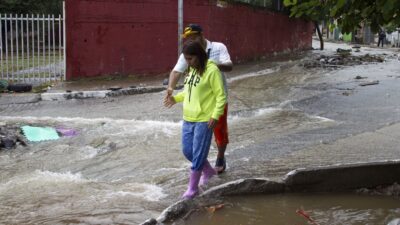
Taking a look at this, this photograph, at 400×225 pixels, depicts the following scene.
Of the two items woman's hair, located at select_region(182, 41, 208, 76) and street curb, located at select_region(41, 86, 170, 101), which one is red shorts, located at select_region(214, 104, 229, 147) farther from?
street curb, located at select_region(41, 86, 170, 101)

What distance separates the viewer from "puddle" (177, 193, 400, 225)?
4734 millimetres

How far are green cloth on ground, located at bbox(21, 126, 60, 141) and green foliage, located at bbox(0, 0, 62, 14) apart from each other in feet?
83.6

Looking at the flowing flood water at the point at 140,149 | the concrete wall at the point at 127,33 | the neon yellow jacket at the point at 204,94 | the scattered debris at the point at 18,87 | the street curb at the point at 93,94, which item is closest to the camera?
the neon yellow jacket at the point at 204,94

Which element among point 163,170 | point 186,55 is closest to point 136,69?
point 163,170

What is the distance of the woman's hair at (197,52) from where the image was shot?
4957 mm

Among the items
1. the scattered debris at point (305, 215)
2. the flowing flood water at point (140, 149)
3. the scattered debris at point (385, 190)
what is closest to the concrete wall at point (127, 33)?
the flowing flood water at point (140, 149)

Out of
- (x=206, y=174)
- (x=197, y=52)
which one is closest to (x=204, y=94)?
(x=197, y=52)

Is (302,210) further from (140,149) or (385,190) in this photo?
(140,149)

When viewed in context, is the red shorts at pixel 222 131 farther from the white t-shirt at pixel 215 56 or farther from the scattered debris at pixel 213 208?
the scattered debris at pixel 213 208

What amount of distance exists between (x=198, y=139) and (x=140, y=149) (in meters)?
2.71

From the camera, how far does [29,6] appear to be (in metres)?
33.8

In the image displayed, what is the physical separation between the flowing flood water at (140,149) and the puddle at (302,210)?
4 cm

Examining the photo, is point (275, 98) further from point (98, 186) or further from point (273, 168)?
point (98, 186)

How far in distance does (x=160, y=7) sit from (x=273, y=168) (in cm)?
1141
